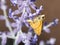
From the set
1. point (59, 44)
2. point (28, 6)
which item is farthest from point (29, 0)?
point (59, 44)

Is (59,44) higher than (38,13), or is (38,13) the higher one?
(38,13)

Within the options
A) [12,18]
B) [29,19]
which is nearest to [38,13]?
[29,19]

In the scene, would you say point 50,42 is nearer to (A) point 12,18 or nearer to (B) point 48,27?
(B) point 48,27

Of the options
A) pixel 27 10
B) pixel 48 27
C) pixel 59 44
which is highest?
pixel 27 10

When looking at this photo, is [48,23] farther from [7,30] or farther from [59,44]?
[7,30]

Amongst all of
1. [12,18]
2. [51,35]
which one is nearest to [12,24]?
[12,18]

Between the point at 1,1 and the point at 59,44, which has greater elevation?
the point at 1,1

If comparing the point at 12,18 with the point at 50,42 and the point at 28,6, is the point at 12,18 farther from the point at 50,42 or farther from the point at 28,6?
the point at 50,42
